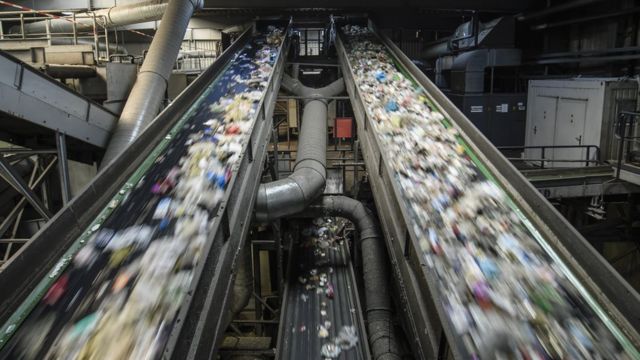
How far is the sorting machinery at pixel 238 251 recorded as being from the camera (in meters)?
1.51

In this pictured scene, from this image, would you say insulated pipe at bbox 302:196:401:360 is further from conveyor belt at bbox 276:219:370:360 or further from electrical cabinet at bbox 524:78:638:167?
electrical cabinet at bbox 524:78:638:167

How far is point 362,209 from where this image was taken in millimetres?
4711

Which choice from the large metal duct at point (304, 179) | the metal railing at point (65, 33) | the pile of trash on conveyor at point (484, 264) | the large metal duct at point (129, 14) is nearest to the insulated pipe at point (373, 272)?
the large metal duct at point (304, 179)

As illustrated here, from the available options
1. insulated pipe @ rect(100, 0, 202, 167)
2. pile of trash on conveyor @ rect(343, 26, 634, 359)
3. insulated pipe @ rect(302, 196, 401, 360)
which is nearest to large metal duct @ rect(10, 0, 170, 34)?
insulated pipe @ rect(100, 0, 202, 167)

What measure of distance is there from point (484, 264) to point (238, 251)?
4.12ft

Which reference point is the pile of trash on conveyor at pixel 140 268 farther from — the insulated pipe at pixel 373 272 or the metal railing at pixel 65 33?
the metal railing at pixel 65 33

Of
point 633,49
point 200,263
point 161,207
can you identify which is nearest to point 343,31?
point 633,49

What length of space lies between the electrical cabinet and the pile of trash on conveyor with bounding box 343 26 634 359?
7.16 feet

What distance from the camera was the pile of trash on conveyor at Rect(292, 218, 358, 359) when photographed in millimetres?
3473

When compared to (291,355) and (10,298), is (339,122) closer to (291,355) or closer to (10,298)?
(291,355)

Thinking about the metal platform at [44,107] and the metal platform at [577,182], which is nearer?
the metal platform at [44,107]

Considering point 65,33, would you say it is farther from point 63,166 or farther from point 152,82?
point 63,166

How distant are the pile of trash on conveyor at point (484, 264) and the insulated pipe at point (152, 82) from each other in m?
2.32

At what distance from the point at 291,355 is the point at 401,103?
2420mm
